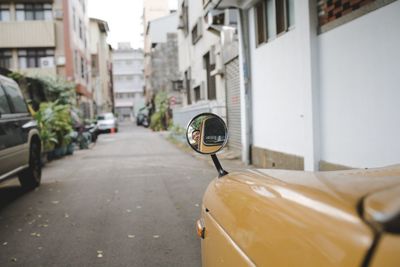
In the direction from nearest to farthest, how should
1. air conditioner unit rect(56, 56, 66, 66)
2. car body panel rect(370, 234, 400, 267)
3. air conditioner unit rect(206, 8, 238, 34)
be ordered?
car body panel rect(370, 234, 400, 267), air conditioner unit rect(206, 8, 238, 34), air conditioner unit rect(56, 56, 66, 66)

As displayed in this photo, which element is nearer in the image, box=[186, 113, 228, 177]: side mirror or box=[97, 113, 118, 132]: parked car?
box=[186, 113, 228, 177]: side mirror

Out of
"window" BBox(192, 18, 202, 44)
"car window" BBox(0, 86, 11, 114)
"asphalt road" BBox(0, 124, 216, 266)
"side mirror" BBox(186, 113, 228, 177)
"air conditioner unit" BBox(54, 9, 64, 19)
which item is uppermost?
"air conditioner unit" BBox(54, 9, 64, 19)

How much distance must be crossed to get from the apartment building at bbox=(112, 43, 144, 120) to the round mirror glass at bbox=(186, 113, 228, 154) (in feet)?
286

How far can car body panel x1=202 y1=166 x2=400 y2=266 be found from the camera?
1.01 m

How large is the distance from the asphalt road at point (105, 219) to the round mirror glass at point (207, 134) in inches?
80.2

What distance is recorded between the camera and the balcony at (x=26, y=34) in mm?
30047

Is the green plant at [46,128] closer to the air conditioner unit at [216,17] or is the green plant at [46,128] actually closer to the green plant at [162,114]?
the air conditioner unit at [216,17]

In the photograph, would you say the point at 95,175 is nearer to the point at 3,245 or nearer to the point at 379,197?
the point at 3,245

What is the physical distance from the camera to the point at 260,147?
1008cm

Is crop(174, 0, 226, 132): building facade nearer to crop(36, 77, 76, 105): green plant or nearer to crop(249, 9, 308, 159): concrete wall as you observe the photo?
crop(249, 9, 308, 159): concrete wall

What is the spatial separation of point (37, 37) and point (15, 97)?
2483cm

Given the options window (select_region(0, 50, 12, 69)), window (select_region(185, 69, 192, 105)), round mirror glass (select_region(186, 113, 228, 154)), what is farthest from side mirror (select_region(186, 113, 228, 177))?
window (select_region(0, 50, 12, 69))

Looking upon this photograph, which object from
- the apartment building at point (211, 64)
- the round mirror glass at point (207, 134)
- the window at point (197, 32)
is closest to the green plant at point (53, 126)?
the apartment building at point (211, 64)

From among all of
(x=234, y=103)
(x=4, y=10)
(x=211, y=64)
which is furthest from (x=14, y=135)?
(x=4, y=10)
